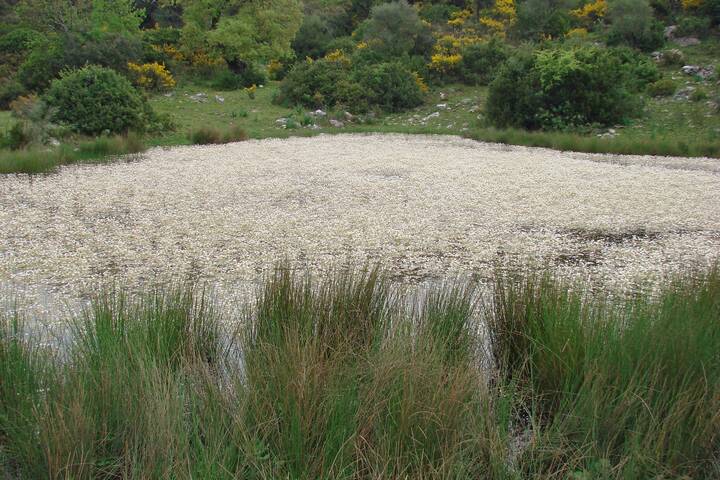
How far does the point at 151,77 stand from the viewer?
739 inches

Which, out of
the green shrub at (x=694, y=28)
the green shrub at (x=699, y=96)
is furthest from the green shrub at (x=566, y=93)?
the green shrub at (x=694, y=28)

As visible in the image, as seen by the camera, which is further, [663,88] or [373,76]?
[373,76]

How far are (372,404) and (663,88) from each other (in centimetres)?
1564

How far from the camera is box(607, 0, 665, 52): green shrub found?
19.5 meters

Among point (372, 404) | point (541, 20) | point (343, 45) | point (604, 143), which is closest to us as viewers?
point (372, 404)

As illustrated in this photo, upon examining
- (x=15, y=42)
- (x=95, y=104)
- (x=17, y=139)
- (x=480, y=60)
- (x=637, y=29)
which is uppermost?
(x=637, y=29)

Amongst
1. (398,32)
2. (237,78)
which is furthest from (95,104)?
(398,32)

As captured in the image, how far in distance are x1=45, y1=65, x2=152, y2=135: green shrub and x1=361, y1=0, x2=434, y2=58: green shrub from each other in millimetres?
10685

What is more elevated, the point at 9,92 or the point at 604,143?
the point at 9,92

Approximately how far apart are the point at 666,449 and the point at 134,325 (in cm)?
253

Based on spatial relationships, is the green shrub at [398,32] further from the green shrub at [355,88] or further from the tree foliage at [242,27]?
the green shrub at [355,88]

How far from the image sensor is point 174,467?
2295 mm

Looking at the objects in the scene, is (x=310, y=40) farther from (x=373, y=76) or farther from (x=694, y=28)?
(x=694, y=28)

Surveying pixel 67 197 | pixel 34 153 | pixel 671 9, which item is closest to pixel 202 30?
pixel 34 153
